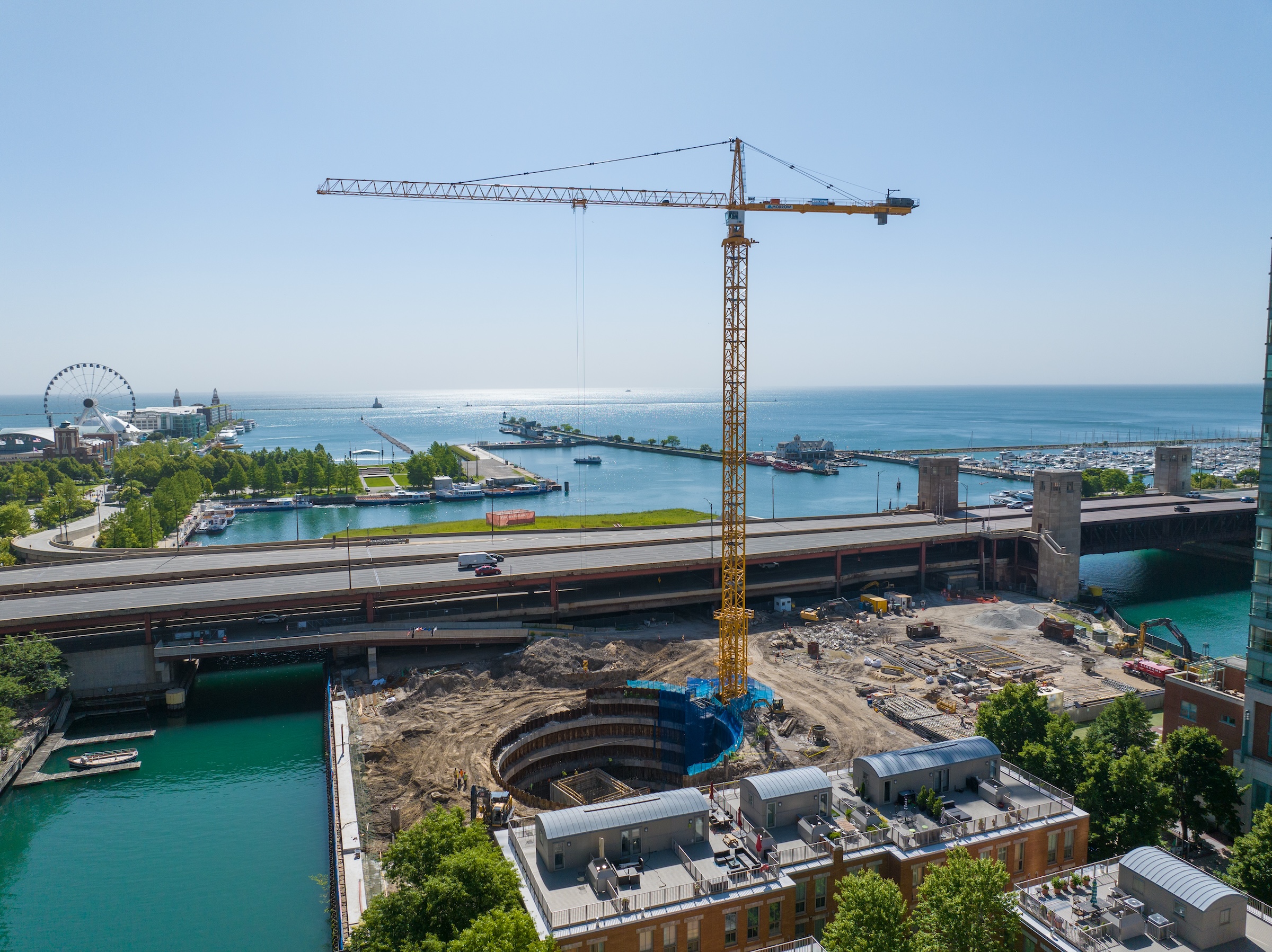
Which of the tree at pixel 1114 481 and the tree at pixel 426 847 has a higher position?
the tree at pixel 426 847

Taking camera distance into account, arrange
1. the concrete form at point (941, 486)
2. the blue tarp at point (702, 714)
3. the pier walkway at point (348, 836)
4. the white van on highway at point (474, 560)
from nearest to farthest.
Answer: the pier walkway at point (348, 836), the blue tarp at point (702, 714), the white van on highway at point (474, 560), the concrete form at point (941, 486)

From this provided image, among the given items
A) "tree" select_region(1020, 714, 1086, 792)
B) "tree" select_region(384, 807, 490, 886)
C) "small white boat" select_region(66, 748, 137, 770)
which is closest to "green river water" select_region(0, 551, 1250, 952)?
"small white boat" select_region(66, 748, 137, 770)

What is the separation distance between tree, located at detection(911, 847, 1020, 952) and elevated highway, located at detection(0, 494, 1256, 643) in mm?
43915

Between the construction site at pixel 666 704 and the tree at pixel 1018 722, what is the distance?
5649 mm

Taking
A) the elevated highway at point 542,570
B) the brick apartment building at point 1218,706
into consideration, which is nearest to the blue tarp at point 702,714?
the elevated highway at point 542,570

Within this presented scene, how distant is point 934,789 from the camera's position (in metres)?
27.4

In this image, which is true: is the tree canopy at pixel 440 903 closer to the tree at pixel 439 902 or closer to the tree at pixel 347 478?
the tree at pixel 439 902

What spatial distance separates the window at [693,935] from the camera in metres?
21.7

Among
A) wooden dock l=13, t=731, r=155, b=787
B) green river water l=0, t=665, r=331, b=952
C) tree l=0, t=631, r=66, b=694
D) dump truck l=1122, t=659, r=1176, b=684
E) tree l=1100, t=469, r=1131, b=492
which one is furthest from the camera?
tree l=1100, t=469, r=1131, b=492

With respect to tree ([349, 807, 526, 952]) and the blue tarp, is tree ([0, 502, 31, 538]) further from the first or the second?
tree ([349, 807, 526, 952])

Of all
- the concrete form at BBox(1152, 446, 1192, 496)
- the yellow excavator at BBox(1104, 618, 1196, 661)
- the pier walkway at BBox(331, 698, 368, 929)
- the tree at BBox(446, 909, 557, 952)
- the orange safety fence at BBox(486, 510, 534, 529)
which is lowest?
the yellow excavator at BBox(1104, 618, 1196, 661)

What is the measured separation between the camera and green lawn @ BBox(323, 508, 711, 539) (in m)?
101

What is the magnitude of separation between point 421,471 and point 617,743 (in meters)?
116

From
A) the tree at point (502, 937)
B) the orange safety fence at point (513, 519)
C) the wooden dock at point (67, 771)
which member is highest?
the tree at point (502, 937)
